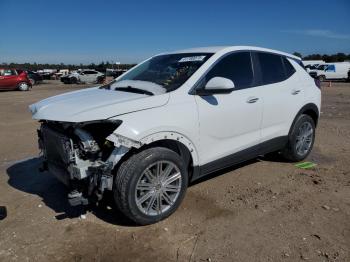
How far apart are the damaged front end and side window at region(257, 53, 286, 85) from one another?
2.44 metres

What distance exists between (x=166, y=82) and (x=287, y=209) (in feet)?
6.76

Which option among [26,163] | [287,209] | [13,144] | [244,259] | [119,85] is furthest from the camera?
[13,144]

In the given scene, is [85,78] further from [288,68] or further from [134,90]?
[134,90]

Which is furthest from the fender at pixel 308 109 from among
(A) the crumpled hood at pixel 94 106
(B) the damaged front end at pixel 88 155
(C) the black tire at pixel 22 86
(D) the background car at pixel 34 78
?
(D) the background car at pixel 34 78

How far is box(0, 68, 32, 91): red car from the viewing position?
26.8m

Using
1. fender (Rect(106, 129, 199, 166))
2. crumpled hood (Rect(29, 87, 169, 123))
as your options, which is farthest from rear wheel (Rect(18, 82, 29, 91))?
fender (Rect(106, 129, 199, 166))

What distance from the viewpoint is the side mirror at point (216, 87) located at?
13.5 ft

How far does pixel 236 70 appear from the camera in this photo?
4785 millimetres

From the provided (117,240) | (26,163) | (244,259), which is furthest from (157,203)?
(26,163)

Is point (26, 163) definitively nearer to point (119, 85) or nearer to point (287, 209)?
point (119, 85)

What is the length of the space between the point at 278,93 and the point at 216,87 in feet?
4.97

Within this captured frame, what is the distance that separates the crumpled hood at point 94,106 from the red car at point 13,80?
24.9 meters

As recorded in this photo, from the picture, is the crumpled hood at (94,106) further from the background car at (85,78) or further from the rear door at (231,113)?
the background car at (85,78)

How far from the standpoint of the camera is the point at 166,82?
14.5 ft
